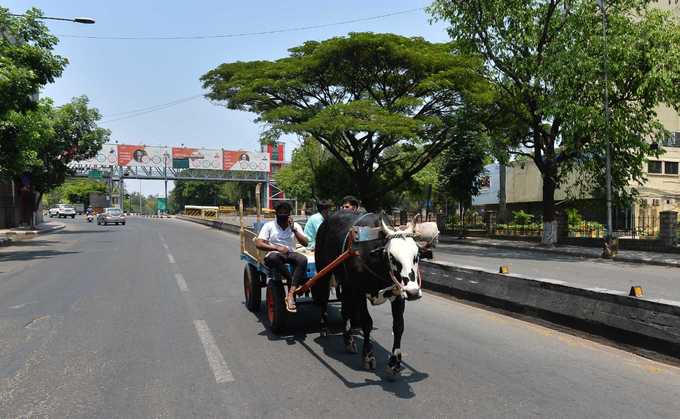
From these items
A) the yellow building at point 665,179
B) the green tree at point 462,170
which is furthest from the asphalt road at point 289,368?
the yellow building at point 665,179

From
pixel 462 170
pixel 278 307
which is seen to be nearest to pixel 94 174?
pixel 462 170

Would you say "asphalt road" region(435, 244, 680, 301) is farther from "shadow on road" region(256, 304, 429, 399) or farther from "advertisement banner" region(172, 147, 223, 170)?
"advertisement banner" region(172, 147, 223, 170)

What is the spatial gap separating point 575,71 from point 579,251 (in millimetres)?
7736

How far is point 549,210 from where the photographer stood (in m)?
25.0

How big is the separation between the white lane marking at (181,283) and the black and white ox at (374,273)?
5620mm

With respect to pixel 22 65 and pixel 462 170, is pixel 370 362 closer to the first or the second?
pixel 22 65

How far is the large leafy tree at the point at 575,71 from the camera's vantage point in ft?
63.6

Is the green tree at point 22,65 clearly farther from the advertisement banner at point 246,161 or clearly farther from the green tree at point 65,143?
the advertisement banner at point 246,161

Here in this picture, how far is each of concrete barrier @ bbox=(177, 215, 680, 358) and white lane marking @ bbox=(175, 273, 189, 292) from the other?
5382 millimetres

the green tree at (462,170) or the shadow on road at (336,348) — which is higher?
the green tree at (462,170)

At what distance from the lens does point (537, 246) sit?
82.9 feet

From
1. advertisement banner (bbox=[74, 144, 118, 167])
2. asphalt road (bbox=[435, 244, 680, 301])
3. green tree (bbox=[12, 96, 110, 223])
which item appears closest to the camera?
asphalt road (bbox=[435, 244, 680, 301])

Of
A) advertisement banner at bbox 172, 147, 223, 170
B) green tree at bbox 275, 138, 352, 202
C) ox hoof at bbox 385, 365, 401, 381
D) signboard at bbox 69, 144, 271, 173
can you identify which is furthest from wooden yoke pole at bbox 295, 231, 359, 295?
advertisement banner at bbox 172, 147, 223, 170

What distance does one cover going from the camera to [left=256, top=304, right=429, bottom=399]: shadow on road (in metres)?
5.07
